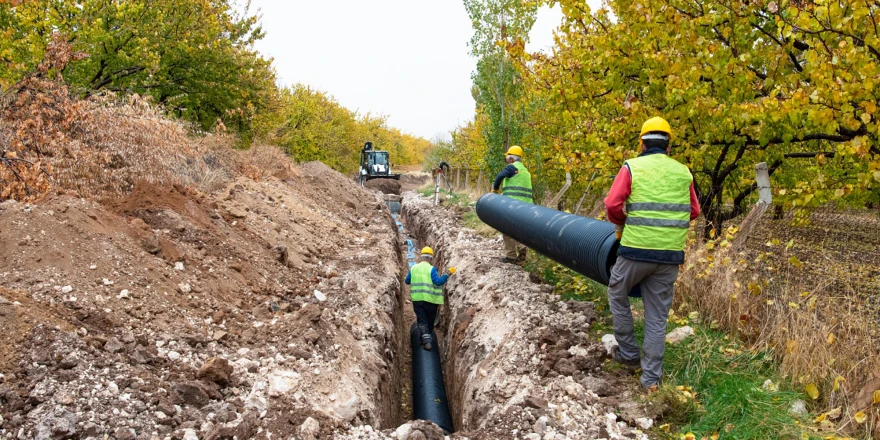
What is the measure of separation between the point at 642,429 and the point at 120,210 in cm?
626

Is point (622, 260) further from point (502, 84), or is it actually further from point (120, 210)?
point (502, 84)

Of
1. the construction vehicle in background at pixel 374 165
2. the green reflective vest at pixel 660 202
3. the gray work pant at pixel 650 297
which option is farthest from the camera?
the construction vehicle in background at pixel 374 165

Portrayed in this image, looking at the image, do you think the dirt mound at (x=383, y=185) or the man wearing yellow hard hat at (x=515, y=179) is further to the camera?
the dirt mound at (x=383, y=185)

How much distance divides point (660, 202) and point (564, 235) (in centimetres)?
152

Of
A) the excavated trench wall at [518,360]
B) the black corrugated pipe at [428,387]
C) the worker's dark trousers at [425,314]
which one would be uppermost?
the excavated trench wall at [518,360]

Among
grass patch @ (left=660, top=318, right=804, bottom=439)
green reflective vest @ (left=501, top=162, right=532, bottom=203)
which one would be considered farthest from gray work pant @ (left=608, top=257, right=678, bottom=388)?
green reflective vest @ (left=501, top=162, right=532, bottom=203)

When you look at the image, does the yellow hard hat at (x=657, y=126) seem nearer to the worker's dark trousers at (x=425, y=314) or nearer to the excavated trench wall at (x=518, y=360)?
the excavated trench wall at (x=518, y=360)

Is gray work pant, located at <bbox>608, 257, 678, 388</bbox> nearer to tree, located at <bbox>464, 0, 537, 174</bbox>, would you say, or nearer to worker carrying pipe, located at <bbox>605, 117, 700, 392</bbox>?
worker carrying pipe, located at <bbox>605, 117, 700, 392</bbox>

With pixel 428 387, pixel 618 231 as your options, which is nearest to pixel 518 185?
pixel 428 387

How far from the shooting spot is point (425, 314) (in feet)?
26.2

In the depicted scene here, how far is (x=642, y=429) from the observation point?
11.3ft

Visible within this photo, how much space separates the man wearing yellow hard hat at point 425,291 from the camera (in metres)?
7.62

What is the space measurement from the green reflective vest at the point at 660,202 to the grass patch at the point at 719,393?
39.3 inches

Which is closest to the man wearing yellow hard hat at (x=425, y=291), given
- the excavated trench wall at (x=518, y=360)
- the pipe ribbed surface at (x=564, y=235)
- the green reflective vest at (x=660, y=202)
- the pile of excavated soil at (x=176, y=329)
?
the excavated trench wall at (x=518, y=360)
